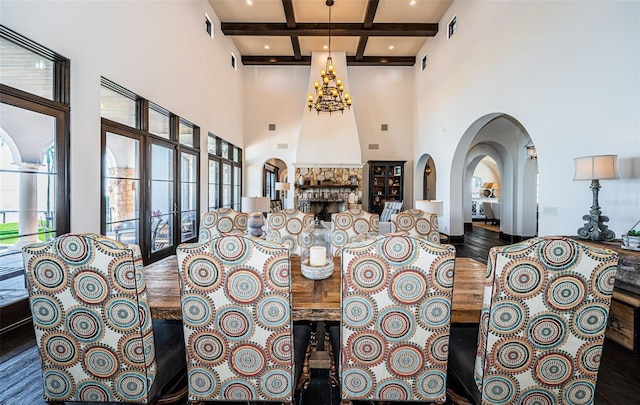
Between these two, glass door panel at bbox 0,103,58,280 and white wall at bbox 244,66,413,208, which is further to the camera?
white wall at bbox 244,66,413,208

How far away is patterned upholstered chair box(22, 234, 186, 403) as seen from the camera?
112 cm

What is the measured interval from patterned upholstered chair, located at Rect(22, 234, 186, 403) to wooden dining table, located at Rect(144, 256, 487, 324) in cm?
18

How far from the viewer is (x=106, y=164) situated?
330cm

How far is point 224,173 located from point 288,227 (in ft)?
18.1

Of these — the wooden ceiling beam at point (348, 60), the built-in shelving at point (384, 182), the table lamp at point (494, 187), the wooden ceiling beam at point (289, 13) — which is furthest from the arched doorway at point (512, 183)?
the table lamp at point (494, 187)

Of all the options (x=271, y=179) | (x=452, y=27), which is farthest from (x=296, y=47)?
(x=271, y=179)

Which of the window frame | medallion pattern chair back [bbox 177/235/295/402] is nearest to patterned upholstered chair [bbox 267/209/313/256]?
medallion pattern chair back [bbox 177/235/295/402]

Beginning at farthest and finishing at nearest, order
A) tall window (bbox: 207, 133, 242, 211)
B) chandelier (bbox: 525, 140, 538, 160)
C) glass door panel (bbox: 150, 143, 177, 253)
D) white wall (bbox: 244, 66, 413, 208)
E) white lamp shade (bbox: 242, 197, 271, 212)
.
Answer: white wall (bbox: 244, 66, 413, 208)
tall window (bbox: 207, 133, 242, 211)
chandelier (bbox: 525, 140, 538, 160)
glass door panel (bbox: 150, 143, 177, 253)
white lamp shade (bbox: 242, 197, 271, 212)

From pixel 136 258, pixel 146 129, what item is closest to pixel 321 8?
pixel 146 129

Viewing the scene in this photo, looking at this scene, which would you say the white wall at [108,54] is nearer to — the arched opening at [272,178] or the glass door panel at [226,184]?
the glass door panel at [226,184]

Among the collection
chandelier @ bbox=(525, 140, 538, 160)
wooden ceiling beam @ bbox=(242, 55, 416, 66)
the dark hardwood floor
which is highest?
wooden ceiling beam @ bbox=(242, 55, 416, 66)

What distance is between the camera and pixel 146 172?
13.5 ft

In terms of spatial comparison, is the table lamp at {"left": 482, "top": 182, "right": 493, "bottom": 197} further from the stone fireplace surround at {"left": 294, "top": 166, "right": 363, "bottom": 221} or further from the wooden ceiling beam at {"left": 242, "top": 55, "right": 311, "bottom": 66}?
the wooden ceiling beam at {"left": 242, "top": 55, "right": 311, "bottom": 66}

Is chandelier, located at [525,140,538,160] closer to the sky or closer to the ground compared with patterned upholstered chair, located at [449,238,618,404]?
closer to the sky
